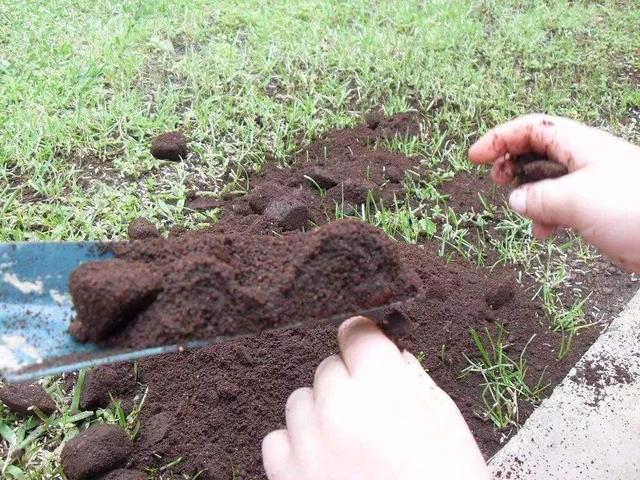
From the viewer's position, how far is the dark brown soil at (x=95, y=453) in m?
1.87

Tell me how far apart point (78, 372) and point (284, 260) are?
112cm

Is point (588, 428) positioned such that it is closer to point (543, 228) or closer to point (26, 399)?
point (543, 228)

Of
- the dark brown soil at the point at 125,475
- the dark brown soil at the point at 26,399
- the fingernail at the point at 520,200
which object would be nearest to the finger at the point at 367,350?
the fingernail at the point at 520,200

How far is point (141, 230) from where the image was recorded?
8.44ft

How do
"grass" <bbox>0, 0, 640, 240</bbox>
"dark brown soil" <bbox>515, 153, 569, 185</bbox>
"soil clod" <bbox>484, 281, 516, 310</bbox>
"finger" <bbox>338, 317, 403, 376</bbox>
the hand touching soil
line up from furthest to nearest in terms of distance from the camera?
A: "grass" <bbox>0, 0, 640, 240</bbox> → "soil clod" <bbox>484, 281, 516, 310</bbox> → "dark brown soil" <bbox>515, 153, 569, 185</bbox> → the hand touching soil → "finger" <bbox>338, 317, 403, 376</bbox>

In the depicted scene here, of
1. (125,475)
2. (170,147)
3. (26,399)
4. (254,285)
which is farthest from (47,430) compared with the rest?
(170,147)

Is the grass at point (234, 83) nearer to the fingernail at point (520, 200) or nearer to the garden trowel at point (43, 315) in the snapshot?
the garden trowel at point (43, 315)

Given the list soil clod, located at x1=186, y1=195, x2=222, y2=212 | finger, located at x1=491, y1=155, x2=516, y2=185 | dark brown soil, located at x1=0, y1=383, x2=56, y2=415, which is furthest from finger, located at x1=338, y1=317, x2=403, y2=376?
soil clod, located at x1=186, y1=195, x2=222, y2=212

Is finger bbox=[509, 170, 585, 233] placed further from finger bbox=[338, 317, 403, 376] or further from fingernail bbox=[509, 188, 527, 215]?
finger bbox=[338, 317, 403, 376]

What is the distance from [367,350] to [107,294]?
600 mm

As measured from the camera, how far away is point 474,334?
224 centimetres

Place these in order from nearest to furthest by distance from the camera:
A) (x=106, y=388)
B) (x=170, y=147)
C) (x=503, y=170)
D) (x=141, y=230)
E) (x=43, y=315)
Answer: (x=43, y=315) < (x=503, y=170) < (x=106, y=388) < (x=141, y=230) < (x=170, y=147)

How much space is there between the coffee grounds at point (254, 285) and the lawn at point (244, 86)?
92cm

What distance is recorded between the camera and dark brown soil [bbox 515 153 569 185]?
5.73 ft
